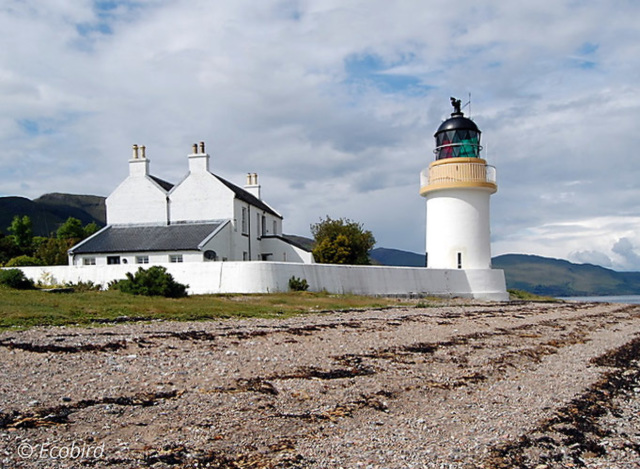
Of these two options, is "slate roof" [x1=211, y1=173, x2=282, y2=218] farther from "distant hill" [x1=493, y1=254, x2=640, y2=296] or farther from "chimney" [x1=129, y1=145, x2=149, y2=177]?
"distant hill" [x1=493, y1=254, x2=640, y2=296]

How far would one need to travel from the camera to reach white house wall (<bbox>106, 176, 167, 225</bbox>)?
1216 inches

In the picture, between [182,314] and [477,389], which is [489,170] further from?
[477,389]

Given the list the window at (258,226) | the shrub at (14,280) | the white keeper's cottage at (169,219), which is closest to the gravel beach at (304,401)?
the shrub at (14,280)

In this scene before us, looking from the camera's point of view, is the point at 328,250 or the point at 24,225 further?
the point at 24,225

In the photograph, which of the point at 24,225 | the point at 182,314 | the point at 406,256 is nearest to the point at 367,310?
the point at 182,314

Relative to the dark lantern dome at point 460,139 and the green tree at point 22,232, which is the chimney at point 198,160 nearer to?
the dark lantern dome at point 460,139

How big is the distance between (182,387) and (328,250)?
91.7ft

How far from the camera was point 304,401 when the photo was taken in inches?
284

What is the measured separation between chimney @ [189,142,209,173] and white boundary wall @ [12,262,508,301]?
9.23 m

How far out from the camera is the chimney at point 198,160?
30609 mm

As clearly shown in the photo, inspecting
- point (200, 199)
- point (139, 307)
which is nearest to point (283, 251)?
point (200, 199)

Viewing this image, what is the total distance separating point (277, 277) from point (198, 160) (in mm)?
10818

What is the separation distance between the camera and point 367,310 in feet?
63.8

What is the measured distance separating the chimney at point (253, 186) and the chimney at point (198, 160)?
8163 mm
